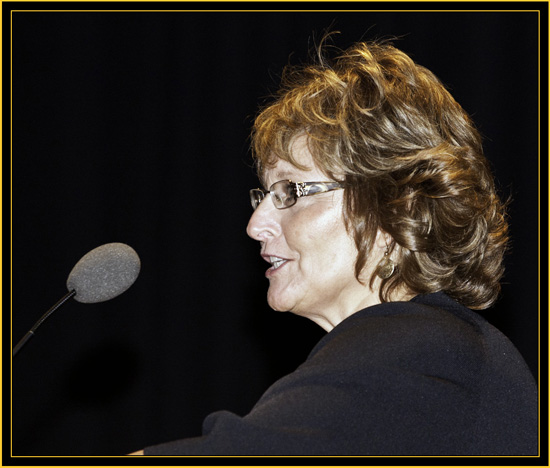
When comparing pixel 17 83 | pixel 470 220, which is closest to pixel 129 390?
pixel 17 83

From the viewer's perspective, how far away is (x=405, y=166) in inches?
64.7

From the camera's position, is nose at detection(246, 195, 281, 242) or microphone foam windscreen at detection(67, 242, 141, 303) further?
nose at detection(246, 195, 281, 242)

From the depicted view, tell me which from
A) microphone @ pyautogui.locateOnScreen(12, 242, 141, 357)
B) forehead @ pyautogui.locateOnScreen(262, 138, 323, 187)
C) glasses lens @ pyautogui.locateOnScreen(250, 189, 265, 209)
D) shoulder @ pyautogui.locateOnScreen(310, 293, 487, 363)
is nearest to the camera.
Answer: shoulder @ pyautogui.locateOnScreen(310, 293, 487, 363)

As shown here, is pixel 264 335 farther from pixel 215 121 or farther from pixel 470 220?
pixel 470 220

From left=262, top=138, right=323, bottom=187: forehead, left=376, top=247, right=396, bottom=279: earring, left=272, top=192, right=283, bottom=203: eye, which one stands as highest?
left=262, top=138, right=323, bottom=187: forehead

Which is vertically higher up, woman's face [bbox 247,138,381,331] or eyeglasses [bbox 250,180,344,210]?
eyeglasses [bbox 250,180,344,210]

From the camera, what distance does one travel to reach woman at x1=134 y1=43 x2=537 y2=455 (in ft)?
4.16

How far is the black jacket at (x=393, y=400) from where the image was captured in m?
1.17

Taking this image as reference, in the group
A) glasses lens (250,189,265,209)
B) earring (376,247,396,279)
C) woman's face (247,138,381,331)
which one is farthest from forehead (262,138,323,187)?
earring (376,247,396,279)

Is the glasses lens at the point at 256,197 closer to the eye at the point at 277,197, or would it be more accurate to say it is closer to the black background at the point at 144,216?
the eye at the point at 277,197

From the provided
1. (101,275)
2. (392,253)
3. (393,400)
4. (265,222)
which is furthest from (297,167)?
(393,400)

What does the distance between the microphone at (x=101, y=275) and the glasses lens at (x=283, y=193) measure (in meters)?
0.36

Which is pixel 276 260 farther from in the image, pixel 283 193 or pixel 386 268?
pixel 386 268

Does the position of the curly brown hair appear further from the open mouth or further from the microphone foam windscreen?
the microphone foam windscreen
